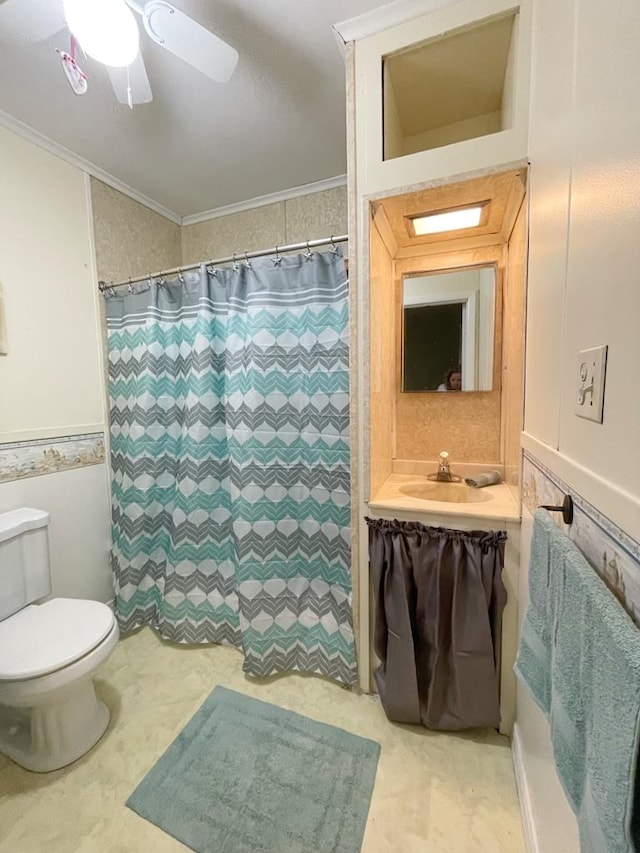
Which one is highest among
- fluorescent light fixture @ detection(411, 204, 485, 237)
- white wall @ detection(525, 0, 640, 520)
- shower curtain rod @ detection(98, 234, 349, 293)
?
fluorescent light fixture @ detection(411, 204, 485, 237)

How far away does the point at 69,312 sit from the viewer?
5.87ft

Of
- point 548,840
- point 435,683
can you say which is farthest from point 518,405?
point 548,840

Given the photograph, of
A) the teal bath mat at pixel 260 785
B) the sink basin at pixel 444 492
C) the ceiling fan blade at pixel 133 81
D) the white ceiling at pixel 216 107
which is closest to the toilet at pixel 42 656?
the teal bath mat at pixel 260 785

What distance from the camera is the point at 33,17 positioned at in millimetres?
952

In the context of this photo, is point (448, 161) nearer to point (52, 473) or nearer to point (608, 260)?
point (608, 260)

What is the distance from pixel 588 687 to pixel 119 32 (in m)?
1.69

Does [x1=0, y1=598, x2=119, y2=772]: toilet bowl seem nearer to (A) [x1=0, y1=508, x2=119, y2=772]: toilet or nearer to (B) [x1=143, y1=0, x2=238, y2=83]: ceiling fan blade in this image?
(A) [x1=0, y1=508, x2=119, y2=772]: toilet

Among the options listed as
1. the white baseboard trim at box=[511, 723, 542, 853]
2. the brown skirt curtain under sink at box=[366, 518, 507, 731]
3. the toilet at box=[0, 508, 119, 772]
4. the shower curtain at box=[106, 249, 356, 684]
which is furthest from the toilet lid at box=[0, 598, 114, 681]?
the white baseboard trim at box=[511, 723, 542, 853]

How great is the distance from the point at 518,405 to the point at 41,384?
2.11m

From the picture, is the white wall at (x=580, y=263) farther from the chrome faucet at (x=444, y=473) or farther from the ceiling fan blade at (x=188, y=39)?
the ceiling fan blade at (x=188, y=39)

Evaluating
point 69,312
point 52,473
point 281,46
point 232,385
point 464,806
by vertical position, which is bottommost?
point 464,806

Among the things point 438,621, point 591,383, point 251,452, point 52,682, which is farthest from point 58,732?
point 591,383

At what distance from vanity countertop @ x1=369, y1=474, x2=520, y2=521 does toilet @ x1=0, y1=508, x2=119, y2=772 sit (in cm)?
118

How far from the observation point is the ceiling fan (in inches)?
34.6
